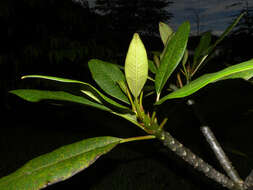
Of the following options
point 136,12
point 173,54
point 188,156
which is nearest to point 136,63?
point 173,54

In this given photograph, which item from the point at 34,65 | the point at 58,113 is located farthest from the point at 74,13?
the point at 58,113

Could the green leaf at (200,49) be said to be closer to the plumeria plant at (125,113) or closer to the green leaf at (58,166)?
the plumeria plant at (125,113)

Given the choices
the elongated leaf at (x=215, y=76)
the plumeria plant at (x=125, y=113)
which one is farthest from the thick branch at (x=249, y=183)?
the elongated leaf at (x=215, y=76)

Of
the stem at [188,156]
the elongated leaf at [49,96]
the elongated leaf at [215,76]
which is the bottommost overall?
the stem at [188,156]

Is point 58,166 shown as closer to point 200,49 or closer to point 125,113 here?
point 125,113

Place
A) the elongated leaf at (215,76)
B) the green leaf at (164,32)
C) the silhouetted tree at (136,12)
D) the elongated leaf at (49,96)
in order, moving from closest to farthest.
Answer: the elongated leaf at (215,76) → the elongated leaf at (49,96) → the green leaf at (164,32) → the silhouetted tree at (136,12)
